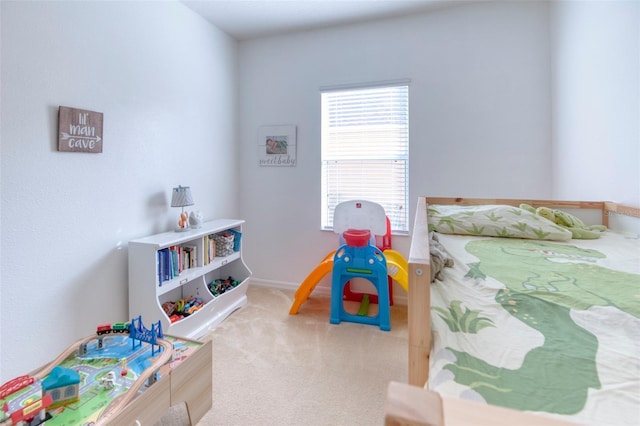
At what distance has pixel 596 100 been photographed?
1.83 metres

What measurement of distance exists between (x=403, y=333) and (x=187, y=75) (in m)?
2.79

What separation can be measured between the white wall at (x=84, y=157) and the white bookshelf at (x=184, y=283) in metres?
0.13

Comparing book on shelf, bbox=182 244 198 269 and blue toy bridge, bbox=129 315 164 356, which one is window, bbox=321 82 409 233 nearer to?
book on shelf, bbox=182 244 198 269

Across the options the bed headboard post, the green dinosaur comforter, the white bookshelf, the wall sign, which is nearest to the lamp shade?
the white bookshelf

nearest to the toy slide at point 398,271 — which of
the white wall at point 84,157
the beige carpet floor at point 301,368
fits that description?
the beige carpet floor at point 301,368

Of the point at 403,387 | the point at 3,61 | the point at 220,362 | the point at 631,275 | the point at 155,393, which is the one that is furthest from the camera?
the point at 220,362

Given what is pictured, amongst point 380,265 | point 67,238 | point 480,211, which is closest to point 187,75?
point 67,238

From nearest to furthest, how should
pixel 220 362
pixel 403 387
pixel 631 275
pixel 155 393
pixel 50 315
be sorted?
1. pixel 403 387
2. pixel 631 275
3. pixel 155 393
4. pixel 50 315
5. pixel 220 362

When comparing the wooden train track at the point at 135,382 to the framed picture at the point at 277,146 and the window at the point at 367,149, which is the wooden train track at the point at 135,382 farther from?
the framed picture at the point at 277,146

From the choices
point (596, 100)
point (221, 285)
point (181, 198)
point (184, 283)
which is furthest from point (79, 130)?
point (596, 100)

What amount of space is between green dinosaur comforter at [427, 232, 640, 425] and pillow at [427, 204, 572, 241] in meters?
0.46

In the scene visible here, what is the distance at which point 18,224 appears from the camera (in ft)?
4.96

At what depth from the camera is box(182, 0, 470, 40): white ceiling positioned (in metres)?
2.55

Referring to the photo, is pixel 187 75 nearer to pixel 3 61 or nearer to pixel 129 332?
pixel 3 61
